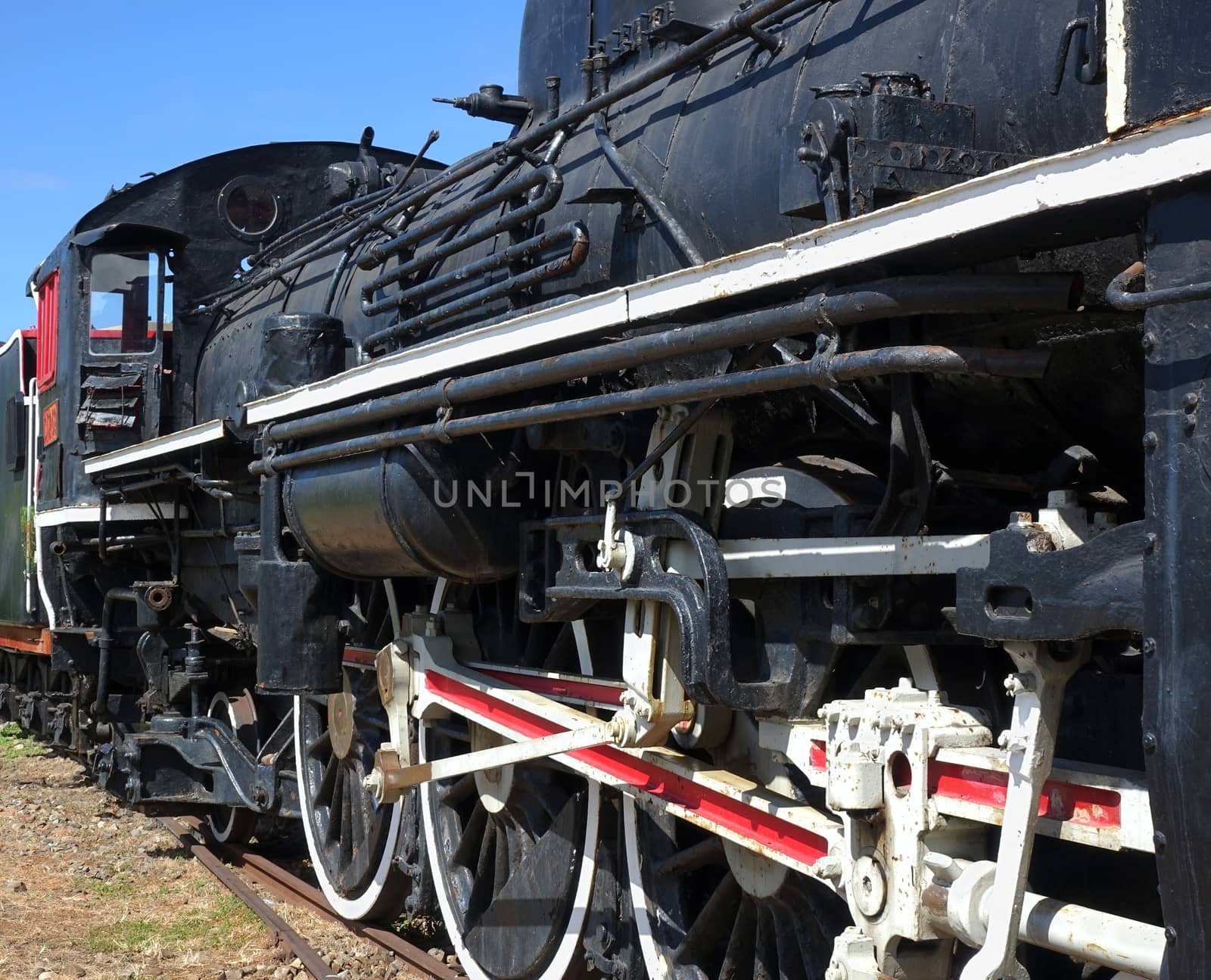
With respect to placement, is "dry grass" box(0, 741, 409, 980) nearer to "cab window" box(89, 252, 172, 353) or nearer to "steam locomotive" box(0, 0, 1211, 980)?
"steam locomotive" box(0, 0, 1211, 980)

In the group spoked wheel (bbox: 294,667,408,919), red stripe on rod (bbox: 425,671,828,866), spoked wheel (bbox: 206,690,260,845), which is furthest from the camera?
spoked wheel (bbox: 206,690,260,845)

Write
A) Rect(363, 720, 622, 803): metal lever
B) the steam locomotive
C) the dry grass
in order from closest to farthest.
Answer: the steam locomotive
Rect(363, 720, 622, 803): metal lever
the dry grass

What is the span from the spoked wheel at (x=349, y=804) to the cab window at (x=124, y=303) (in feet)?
7.80

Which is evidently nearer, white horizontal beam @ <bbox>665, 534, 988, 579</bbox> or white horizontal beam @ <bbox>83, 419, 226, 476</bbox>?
white horizontal beam @ <bbox>665, 534, 988, 579</bbox>

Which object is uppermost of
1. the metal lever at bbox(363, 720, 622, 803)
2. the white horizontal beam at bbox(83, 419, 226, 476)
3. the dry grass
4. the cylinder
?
the white horizontal beam at bbox(83, 419, 226, 476)

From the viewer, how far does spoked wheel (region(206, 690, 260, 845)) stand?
6504 mm

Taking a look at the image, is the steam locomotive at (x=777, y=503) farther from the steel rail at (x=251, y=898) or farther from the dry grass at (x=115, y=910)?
the dry grass at (x=115, y=910)

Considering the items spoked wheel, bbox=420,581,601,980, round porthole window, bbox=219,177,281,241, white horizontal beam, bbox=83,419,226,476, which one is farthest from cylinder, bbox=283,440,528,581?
round porthole window, bbox=219,177,281,241

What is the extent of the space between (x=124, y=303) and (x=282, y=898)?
10.4 ft

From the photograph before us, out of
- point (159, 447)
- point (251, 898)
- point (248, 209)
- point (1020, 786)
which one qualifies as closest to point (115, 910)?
point (251, 898)

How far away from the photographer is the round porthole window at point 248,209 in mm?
7316

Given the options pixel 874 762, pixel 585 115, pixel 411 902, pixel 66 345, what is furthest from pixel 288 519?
pixel 66 345

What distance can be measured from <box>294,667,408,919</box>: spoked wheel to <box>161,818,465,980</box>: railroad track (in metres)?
0.13

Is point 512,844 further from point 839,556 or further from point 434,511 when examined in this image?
point 839,556
